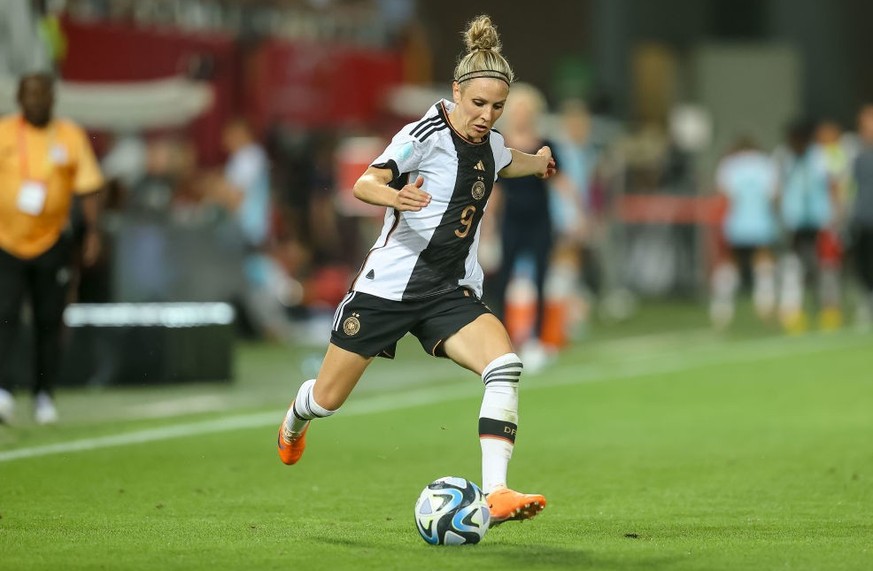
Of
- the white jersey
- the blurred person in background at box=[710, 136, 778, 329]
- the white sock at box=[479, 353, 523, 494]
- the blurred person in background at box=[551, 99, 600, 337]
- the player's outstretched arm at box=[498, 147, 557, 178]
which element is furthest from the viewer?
the blurred person in background at box=[710, 136, 778, 329]

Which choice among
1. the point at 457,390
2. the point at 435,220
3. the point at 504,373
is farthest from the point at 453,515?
the point at 457,390

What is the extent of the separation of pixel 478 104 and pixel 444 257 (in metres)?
0.71

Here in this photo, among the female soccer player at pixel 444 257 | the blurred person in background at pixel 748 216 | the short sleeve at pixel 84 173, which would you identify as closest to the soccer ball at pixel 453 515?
the female soccer player at pixel 444 257

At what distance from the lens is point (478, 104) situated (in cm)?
816

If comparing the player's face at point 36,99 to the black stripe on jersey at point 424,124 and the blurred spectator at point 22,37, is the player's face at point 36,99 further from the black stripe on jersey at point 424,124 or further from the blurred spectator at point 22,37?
the blurred spectator at point 22,37

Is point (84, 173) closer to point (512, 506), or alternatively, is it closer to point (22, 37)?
point (22, 37)

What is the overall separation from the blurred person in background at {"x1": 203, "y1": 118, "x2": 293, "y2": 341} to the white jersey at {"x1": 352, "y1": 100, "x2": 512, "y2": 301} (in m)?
12.0

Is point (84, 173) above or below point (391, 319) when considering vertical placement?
above

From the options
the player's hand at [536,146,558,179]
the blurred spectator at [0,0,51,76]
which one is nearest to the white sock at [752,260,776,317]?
the blurred spectator at [0,0,51,76]

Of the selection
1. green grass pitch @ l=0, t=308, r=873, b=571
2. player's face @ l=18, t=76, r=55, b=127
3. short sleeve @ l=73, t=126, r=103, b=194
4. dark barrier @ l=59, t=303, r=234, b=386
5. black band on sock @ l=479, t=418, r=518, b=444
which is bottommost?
green grass pitch @ l=0, t=308, r=873, b=571

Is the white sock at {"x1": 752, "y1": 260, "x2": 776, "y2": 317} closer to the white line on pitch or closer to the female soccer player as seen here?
the white line on pitch

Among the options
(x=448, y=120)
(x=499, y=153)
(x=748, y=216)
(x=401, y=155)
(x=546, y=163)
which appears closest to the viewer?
(x=401, y=155)

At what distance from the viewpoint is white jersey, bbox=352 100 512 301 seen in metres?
8.24

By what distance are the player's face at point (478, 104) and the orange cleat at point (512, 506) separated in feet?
5.30
